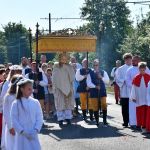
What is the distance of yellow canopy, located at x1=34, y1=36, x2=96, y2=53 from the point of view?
2008 cm

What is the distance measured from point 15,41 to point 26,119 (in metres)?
95.0

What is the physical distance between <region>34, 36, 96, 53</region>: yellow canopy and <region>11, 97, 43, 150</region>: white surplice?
10.4m

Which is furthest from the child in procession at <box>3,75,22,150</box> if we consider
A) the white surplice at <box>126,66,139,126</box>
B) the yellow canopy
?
the yellow canopy

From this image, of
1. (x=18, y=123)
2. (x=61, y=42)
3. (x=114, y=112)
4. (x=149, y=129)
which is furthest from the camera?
(x=114, y=112)

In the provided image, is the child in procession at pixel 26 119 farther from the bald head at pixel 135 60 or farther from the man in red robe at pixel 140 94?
the bald head at pixel 135 60

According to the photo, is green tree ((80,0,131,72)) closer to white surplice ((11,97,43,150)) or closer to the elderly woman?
the elderly woman

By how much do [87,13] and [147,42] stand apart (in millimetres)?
40713

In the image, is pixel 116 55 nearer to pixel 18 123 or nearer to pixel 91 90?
pixel 91 90

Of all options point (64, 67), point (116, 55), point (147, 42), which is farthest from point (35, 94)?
point (116, 55)

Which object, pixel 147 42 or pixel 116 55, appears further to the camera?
pixel 116 55

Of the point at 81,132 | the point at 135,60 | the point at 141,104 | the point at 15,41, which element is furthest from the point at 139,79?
the point at 15,41

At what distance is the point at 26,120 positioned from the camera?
955cm

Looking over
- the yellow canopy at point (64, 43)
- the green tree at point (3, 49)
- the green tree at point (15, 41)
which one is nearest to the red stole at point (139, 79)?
the yellow canopy at point (64, 43)

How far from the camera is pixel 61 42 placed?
20.2m
